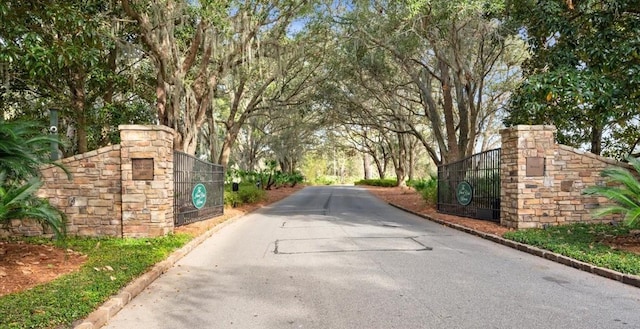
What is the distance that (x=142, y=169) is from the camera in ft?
30.1

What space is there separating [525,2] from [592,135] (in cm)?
688

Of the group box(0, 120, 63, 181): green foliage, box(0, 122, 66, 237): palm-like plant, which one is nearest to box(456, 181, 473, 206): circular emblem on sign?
box(0, 122, 66, 237): palm-like plant

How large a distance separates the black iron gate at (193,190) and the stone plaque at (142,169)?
1.26 meters

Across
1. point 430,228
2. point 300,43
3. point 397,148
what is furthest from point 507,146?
point 397,148

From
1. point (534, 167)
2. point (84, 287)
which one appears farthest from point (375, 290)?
point (534, 167)

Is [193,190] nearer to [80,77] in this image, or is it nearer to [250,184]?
[80,77]

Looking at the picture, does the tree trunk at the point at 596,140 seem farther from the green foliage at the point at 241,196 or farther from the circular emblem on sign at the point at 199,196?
the circular emblem on sign at the point at 199,196

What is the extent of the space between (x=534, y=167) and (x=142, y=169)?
8661mm

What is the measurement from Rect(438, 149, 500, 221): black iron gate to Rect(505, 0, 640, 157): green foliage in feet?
5.49

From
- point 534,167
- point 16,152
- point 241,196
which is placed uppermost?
point 16,152

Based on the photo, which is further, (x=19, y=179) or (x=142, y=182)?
(x=142, y=182)

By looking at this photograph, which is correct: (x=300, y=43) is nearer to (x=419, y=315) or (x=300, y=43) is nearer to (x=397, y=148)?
(x=419, y=315)

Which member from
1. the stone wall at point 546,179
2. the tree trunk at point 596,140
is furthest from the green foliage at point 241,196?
the tree trunk at point 596,140

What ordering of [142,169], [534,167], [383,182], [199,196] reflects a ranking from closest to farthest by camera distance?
[142,169] < [534,167] < [199,196] < [383,182]
